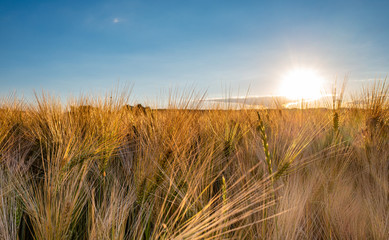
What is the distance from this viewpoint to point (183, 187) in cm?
130

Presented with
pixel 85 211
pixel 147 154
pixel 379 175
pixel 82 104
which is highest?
pixel 82 104

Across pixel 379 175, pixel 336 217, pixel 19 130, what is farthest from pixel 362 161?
pixel 19 130

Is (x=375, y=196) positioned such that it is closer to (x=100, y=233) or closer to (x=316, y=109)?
(x=100, y=233)

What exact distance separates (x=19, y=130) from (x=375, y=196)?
11.0ft

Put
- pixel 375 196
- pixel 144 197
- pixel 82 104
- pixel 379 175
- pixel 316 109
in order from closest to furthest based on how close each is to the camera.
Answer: pixel 144 197
pixel 375 196
pixel 379 175
pixel 82 104
pixel 316 109

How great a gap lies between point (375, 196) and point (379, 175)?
39 cm

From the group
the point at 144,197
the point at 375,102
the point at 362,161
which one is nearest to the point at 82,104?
the point at 144,197

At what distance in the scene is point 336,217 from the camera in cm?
120

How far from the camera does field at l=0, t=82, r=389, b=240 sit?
0.91 metres

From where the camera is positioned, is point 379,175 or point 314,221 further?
point 379,175

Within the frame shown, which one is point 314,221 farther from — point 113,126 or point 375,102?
point 375,102

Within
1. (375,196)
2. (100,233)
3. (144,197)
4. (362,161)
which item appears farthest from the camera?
(362,161)

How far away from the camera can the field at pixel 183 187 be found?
91 cm

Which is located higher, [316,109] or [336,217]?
[316,109]
